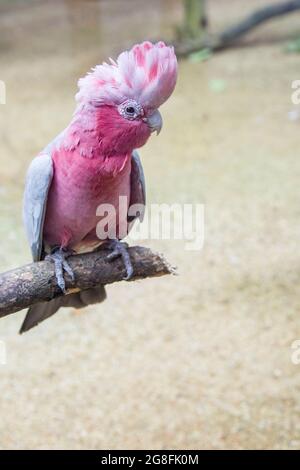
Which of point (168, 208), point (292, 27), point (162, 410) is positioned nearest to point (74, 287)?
point (162, 410)

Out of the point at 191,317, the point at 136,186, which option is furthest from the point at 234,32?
the point at 136,186

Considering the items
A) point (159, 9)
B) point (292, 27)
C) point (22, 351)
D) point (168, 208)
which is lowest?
point (22, 351)

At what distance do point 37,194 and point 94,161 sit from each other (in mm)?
222

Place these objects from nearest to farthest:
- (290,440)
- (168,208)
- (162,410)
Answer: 1. (290,440)
2. (162,410)
3. (168,208)

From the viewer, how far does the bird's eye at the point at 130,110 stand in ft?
4.37

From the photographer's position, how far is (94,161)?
1444 mm

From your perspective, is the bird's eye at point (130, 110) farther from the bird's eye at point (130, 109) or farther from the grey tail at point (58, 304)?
the grey tail at point (58, 304)

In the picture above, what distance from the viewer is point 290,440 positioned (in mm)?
2076

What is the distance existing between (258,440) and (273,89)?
4009 millimetres

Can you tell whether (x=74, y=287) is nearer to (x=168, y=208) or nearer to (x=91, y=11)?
(x=168, y=208)

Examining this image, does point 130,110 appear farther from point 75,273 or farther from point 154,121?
point 75,273

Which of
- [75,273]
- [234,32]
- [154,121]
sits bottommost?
[75,273]

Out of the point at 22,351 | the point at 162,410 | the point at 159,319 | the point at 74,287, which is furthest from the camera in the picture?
the point at 159,319

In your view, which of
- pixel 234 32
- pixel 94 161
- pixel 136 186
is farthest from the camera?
pixel 234 32
